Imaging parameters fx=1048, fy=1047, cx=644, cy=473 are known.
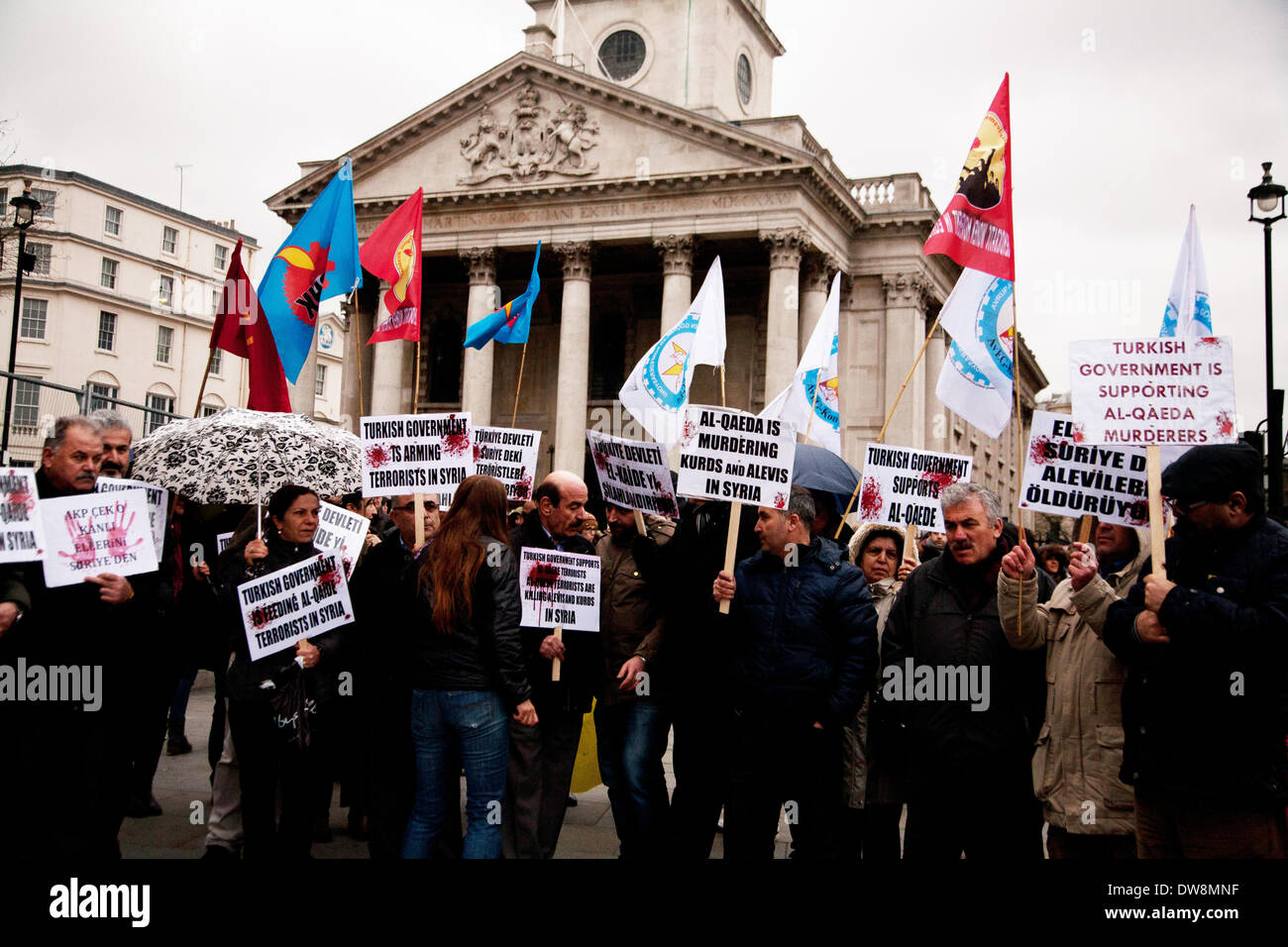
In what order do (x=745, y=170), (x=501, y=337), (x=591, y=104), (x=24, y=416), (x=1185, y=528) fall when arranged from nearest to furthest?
(x=1185, y=528) → (x=501, y=337) → (x=24, y=416) → (x=745, y=170) → (x=591, y=104)

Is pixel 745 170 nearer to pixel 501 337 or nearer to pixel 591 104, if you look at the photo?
pixel 591 104

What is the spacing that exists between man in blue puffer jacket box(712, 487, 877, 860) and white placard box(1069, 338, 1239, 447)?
1394mm

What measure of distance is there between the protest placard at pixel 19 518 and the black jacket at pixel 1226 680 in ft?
15.2

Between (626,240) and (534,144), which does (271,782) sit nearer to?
(626,240)

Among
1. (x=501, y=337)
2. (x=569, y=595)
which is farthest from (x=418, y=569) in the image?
(x=501, y=337)

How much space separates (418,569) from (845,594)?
2.14m

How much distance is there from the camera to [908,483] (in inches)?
287

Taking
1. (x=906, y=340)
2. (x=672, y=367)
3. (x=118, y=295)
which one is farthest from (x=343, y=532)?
(x=118, y=295)

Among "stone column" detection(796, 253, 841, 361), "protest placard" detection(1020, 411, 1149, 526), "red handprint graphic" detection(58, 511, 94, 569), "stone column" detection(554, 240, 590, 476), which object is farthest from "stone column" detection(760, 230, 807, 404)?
"red handprint graphic" detection(58, 511, 94, 569)

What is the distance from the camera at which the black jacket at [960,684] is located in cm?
473

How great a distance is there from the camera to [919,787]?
477 cm
